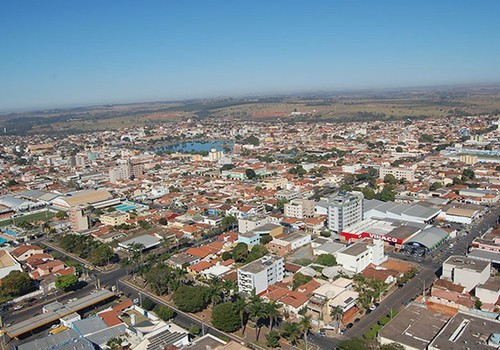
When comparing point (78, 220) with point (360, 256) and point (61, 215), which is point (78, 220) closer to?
point (61, 215)

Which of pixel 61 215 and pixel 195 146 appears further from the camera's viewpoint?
pixel 195 146

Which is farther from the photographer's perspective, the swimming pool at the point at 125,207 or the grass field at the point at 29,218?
the swimming pool at the point at 125,207

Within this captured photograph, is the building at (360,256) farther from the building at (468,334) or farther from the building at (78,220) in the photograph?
the building at (78,220)

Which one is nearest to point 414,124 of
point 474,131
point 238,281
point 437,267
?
point 474,131

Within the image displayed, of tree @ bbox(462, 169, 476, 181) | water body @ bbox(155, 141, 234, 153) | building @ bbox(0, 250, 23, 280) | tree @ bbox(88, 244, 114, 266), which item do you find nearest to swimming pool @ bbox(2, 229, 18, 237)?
building @ bbox(0, 250, 23, 280)

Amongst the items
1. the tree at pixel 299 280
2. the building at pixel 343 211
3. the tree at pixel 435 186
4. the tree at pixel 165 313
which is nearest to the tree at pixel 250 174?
the tree at pixel 435 186

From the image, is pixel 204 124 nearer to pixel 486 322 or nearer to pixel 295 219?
pixel 295 219

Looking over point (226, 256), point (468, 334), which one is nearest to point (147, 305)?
point (226, 256)
